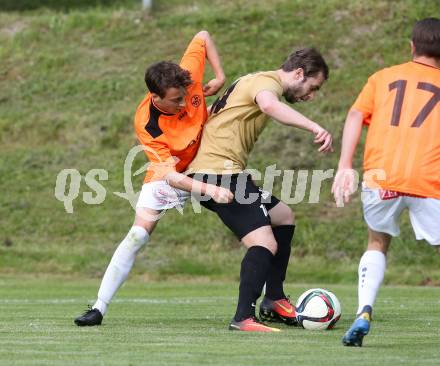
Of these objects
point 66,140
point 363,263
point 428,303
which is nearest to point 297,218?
point 66,140

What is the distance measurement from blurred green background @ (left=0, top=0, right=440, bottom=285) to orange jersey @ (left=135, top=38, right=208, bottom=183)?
8.56 meters

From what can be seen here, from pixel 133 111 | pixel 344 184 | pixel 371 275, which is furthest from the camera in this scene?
pixel 133 111

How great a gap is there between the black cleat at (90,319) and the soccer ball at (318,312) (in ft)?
4.61

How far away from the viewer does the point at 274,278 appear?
27.2ft

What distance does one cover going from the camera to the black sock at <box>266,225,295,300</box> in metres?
8.29

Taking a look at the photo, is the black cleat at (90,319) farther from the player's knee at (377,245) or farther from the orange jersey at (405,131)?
the orange jersey at (405,131)

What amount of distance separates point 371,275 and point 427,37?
4.51ft

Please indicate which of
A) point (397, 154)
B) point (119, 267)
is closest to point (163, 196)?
point (119, 267)

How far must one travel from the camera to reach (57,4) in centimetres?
2872

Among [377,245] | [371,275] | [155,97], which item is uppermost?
[155,97]

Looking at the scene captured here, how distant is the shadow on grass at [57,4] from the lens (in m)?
28.3

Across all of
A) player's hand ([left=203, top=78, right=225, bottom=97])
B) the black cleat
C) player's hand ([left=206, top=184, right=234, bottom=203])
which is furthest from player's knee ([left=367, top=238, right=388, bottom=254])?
player's hand ([left=203, top=78, right=225, bottom=97])

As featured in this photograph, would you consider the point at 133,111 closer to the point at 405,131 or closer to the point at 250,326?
the point at 250,326

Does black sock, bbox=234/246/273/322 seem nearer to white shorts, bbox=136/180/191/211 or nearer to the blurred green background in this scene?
white shorts, bbox=136/180/191/211
